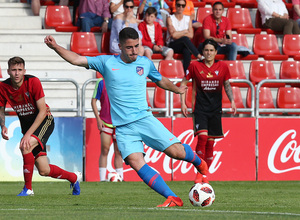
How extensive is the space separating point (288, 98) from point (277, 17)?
326 cm

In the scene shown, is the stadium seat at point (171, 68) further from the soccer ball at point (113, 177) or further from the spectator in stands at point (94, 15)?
the soccer ball at point (113, 177)

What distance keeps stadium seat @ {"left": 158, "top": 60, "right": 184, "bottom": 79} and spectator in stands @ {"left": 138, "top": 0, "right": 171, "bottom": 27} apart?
2069mm

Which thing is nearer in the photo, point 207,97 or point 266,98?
point 207,97

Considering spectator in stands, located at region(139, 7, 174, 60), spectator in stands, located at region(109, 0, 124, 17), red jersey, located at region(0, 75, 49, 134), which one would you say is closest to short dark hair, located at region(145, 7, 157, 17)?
spectator in stands, located at region(139, 7, 174, 60)

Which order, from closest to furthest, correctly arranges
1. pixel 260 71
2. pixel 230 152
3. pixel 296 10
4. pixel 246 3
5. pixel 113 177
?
pixel 113 177, pixel 230 152, pixel 260 71, pixel 296 10, pixel 246 3

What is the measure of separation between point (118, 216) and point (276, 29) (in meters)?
11.9

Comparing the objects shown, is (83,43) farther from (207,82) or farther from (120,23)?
(207,82)

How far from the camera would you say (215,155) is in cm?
1287

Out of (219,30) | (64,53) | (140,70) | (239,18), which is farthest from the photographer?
(239,18)

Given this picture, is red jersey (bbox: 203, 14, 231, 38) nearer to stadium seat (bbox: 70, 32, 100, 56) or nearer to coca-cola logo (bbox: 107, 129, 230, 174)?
stadium seat (bbox: 70, 32, 100, 56)

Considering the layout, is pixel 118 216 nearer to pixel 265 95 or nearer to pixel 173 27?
pixel 265 95

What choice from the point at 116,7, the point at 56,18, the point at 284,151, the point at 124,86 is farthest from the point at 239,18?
the point at 124,86

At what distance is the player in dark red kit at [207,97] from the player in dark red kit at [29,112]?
8.65 ft

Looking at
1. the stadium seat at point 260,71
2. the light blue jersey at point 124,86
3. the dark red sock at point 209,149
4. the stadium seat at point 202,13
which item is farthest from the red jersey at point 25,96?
the stadium seat at point 202,13
